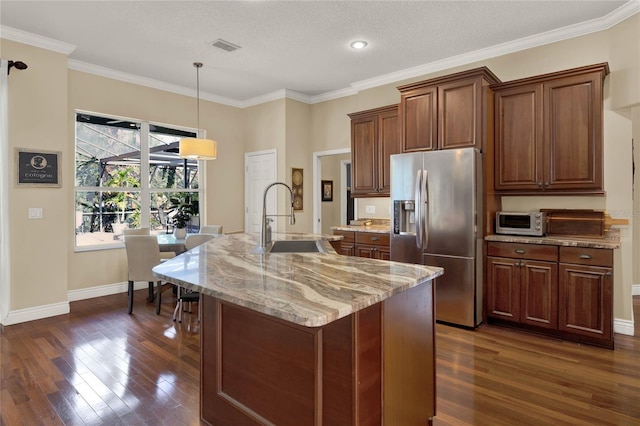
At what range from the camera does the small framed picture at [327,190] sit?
746cm

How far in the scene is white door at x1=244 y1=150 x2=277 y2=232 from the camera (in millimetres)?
6082

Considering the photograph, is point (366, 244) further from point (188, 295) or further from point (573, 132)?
point (573, 132)

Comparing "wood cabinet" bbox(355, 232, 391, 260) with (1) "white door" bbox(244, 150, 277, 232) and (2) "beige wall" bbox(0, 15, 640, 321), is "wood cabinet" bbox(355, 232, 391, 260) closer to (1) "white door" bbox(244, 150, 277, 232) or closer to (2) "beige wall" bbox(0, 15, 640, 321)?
(2) "beige wall" bbox(0, 15, 640, 321)

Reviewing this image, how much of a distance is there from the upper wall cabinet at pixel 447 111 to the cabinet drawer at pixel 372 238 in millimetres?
1088

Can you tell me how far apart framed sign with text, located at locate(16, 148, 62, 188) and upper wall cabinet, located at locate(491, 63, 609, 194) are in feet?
16.1

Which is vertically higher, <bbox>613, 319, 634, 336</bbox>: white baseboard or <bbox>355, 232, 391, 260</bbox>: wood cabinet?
<bbox>355, 232, 391, 260</bbox>: wood cabinet

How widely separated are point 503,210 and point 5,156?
5422 millimetres

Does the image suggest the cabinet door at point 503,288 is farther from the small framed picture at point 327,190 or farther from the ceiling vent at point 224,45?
the small framed picture at point 327,190

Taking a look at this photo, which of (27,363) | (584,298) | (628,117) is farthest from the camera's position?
(628,117)

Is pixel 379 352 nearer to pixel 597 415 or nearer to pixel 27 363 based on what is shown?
pixel 597 415

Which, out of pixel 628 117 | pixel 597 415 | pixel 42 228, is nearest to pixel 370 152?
pixel 628 117

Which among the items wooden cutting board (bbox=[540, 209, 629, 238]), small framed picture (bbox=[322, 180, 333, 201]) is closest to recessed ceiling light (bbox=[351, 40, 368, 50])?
wooden cutting board (bbox=[540, 209, 629, 238])

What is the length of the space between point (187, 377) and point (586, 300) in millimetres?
3375

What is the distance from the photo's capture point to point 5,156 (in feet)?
12.5
